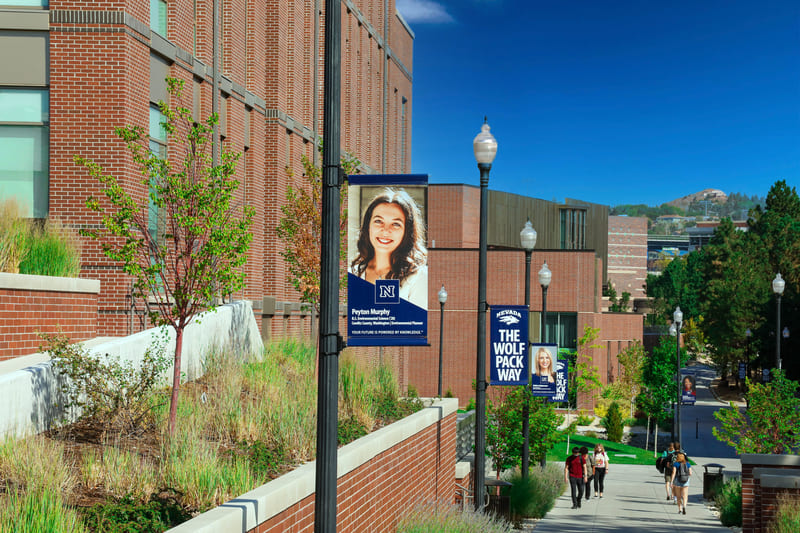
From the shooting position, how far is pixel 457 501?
19.5 meters

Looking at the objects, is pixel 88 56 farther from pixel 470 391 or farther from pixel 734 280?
pixel 734 280

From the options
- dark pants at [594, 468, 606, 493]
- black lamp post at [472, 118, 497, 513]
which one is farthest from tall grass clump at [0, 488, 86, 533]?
dark pants at [594, 468, 606, 493]

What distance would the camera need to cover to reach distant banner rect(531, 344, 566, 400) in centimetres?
2203

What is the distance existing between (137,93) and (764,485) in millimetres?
→ 15368

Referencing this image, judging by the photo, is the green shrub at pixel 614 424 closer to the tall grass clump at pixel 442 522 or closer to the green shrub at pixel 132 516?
the tall grass clump at pixel 442 522

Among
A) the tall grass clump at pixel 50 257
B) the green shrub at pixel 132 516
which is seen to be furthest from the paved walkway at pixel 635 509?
the green shrub at pixel 132 516

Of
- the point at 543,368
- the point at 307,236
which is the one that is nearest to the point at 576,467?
the point at 543,368

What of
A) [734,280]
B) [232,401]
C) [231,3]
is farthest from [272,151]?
[734,280]

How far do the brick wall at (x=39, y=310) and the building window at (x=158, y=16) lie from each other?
357 inches

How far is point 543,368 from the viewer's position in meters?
22.1

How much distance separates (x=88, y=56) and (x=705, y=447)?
4374 cm

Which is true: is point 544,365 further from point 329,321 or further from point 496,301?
point 496,301

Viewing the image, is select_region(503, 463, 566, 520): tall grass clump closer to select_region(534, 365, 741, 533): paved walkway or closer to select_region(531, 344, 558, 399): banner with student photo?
select_region(534, 365, 741, 533): paved walkway

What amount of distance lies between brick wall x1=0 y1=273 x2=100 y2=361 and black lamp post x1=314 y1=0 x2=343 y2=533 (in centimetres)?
719
